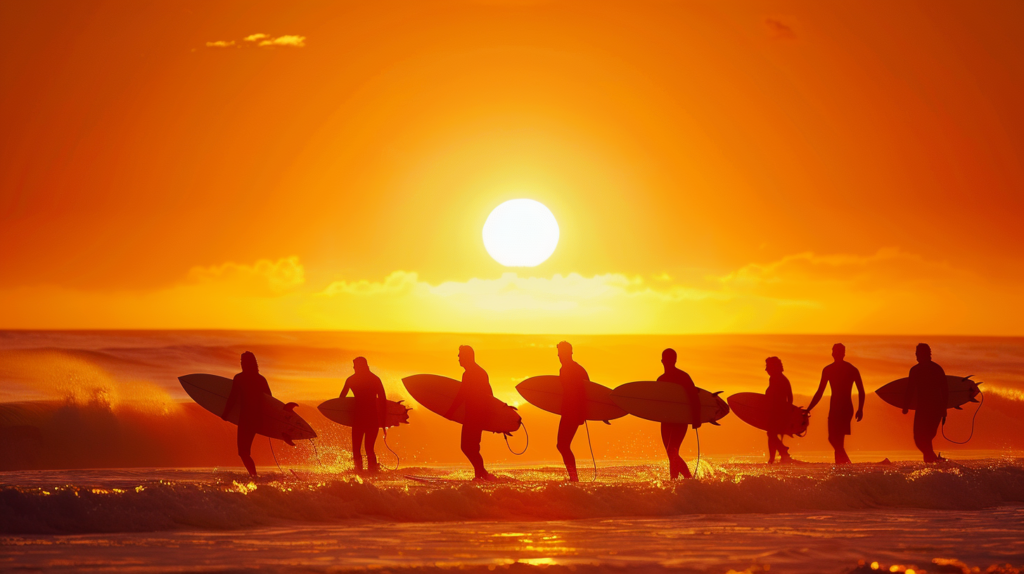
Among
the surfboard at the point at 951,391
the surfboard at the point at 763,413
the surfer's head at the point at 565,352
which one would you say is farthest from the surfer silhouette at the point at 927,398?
the surfer's head at the point at 565,352

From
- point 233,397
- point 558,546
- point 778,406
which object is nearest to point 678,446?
point 778,406

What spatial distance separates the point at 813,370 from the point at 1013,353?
22195mm

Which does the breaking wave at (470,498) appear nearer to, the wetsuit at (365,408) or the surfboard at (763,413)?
the wetsuit at (365,408)

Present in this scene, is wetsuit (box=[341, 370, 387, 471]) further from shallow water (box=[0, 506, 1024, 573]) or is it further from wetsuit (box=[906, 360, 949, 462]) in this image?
wetsuit (box=[906, 360, 949, 462])

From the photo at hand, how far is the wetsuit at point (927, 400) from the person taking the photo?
1627cm

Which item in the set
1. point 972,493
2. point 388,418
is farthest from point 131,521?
point 972,493

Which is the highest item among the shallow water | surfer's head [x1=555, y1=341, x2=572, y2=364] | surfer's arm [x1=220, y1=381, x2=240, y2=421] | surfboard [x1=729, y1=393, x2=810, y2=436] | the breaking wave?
surfer's head [x1=555, y1=341, x2=572, y2=364]

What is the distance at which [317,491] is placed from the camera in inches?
468

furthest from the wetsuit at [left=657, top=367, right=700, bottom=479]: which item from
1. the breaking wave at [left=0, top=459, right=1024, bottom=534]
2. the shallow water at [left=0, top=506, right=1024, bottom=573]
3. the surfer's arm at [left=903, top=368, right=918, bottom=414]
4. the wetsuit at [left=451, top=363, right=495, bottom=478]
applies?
the surfer's arm at [left=903, top=368, right=918, bottom=414]

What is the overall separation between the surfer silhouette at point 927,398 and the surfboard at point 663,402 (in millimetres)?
3893

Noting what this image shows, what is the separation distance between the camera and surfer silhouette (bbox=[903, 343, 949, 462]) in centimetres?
1627

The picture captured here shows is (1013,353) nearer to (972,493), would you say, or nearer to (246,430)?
(972,493)

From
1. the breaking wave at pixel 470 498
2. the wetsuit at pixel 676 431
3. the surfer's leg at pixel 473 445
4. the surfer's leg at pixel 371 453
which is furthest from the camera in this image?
the surfer's leg at pixel 371 453

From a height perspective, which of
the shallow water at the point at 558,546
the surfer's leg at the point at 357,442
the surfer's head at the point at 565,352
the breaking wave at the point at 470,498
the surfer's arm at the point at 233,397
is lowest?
the shallow water at the point at 558,546
